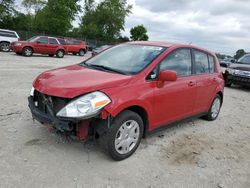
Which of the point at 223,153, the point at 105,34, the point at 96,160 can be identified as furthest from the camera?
the point at 105,34

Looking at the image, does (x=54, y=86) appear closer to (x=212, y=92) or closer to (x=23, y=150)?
(x=23, y=150)

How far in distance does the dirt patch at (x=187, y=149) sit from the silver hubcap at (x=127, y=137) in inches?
22.4

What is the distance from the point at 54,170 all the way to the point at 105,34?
5782 cm

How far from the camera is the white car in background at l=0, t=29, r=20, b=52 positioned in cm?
2112

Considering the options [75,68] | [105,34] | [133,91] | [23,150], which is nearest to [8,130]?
[23,150]

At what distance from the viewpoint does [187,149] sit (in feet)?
15.3

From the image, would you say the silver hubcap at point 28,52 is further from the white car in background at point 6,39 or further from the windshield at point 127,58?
the windshield at point 127,58

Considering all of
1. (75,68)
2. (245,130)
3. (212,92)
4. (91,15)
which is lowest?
(245,130)

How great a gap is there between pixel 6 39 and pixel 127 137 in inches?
792

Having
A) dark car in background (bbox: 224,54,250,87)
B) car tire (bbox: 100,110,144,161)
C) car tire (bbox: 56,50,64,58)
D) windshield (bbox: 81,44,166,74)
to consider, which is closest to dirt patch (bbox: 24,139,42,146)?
car tire (bbox: 100,110,144,161)

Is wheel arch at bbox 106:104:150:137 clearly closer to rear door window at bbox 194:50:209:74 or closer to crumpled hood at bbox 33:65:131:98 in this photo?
crumpled hood at bbox 33:65:131:98

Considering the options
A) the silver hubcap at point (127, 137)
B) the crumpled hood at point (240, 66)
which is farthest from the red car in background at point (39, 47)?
the silver hubcap at point (127, 137)

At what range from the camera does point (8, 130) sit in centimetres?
472

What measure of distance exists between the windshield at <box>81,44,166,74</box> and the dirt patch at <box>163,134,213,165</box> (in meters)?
1.41
